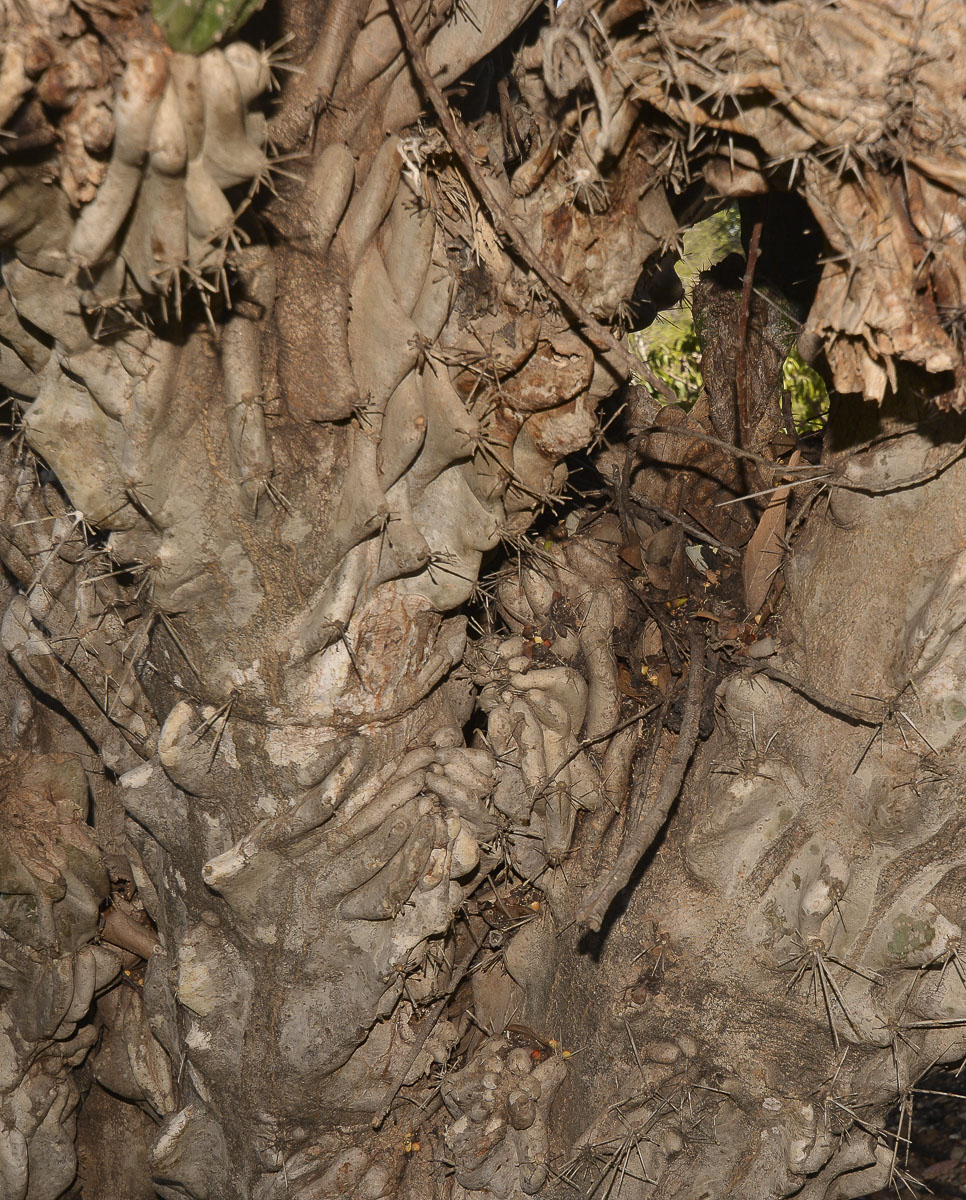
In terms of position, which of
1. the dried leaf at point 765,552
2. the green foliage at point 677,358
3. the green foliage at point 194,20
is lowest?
the green foliage at point 677,358

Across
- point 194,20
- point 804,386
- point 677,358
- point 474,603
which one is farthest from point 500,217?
point 677,358

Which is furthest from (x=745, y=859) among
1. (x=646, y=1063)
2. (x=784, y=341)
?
(x=784, y=341)

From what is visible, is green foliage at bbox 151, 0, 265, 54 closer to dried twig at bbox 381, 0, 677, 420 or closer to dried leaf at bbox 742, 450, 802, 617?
dried twig at bbox 381, 0, 677, 420

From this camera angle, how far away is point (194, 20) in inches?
55.0

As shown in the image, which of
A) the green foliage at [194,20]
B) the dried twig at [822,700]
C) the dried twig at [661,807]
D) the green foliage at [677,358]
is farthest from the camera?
the green foliage at [677,358]

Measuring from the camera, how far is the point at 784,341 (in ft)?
8.72

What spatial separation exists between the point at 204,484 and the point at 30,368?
1.35 ft

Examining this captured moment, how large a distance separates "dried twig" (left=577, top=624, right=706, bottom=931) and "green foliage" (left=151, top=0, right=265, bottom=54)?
1.56 metres

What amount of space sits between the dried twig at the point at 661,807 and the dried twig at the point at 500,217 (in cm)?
73

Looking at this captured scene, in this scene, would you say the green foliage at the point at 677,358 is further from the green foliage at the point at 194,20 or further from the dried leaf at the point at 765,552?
the green foliage at the point at 194,20

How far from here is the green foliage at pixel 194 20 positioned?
1.39 metres

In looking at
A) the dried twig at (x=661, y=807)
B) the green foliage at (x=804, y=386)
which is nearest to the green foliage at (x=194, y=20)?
the dried twig at (x=661, y=807)

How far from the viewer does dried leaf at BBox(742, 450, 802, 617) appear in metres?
2.42

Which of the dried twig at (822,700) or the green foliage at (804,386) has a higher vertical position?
the dried twig at (822,700)
